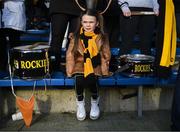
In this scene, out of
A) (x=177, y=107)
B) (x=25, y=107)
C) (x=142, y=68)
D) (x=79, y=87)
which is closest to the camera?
(x=177, y=107)

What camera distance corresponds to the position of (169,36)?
4.62 meters

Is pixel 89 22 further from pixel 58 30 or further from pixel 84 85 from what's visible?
pixel 84 85

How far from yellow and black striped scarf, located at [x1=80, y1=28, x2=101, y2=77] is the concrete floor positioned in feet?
1.97

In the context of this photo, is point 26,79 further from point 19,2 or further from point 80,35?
point 19,2

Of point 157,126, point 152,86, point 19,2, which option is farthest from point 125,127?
point 19,2

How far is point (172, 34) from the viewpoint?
183 inches

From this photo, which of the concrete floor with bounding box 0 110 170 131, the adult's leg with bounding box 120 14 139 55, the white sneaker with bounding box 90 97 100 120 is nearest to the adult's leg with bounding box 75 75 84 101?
the white sneaker with bounding box 90 97 100 120

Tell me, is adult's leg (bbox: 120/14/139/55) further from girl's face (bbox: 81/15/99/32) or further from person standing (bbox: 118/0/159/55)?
girl's face (bbox: 81/15/99/32)

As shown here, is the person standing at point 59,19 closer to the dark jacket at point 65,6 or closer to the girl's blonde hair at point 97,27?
the dark jacket at point 65,6

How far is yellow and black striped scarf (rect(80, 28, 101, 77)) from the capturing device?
484 centimetres

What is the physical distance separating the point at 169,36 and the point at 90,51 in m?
0.87

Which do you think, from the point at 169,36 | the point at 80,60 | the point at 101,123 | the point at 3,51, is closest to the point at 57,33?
the point at 80,60

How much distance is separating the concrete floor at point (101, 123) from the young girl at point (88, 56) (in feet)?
0.49

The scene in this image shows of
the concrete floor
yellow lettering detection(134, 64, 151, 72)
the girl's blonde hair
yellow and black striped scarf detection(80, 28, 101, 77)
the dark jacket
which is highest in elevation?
the dark jacket
